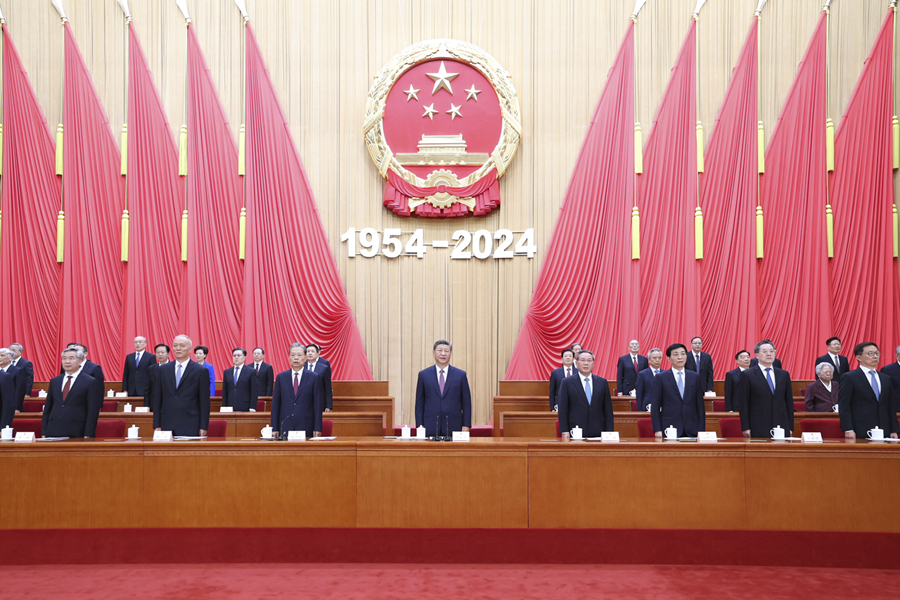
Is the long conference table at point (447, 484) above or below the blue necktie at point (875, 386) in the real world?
below

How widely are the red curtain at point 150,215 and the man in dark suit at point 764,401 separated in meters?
7.08

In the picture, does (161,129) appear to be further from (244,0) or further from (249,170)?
(244,0)

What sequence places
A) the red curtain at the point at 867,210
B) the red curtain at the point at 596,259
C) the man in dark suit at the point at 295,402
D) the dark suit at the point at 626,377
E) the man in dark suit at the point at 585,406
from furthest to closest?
the red curtain at the point at 596,259 → the red curtain at the point at 867,210 → the dark suit at the point at 626,377 → the man in dark suit at the point at 295,402 → the man in dark suit at the point at 585,406

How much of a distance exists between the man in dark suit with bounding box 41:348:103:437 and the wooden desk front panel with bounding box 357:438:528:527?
1760mm

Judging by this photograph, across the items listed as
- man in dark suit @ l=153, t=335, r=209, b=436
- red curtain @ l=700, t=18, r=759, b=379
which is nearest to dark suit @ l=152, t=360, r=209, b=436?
man in dark suit @ l=153, t=335, r=209, b=436

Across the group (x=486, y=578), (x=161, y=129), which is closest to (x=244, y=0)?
(x=161, y=129)

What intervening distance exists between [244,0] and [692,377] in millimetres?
7960

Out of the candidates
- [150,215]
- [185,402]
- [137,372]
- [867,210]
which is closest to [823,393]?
[867,210]

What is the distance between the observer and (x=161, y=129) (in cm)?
911

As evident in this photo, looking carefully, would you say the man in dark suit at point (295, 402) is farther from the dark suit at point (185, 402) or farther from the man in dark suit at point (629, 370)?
the man in dark suit at point (629, 370)

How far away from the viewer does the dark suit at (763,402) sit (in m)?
4.34

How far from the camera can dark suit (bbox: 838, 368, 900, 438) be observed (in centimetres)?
408

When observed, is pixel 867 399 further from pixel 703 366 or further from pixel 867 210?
pixel 867 210

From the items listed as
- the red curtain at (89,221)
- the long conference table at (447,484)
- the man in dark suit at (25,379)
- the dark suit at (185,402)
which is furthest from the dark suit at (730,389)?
the red curtain at (89,221)
